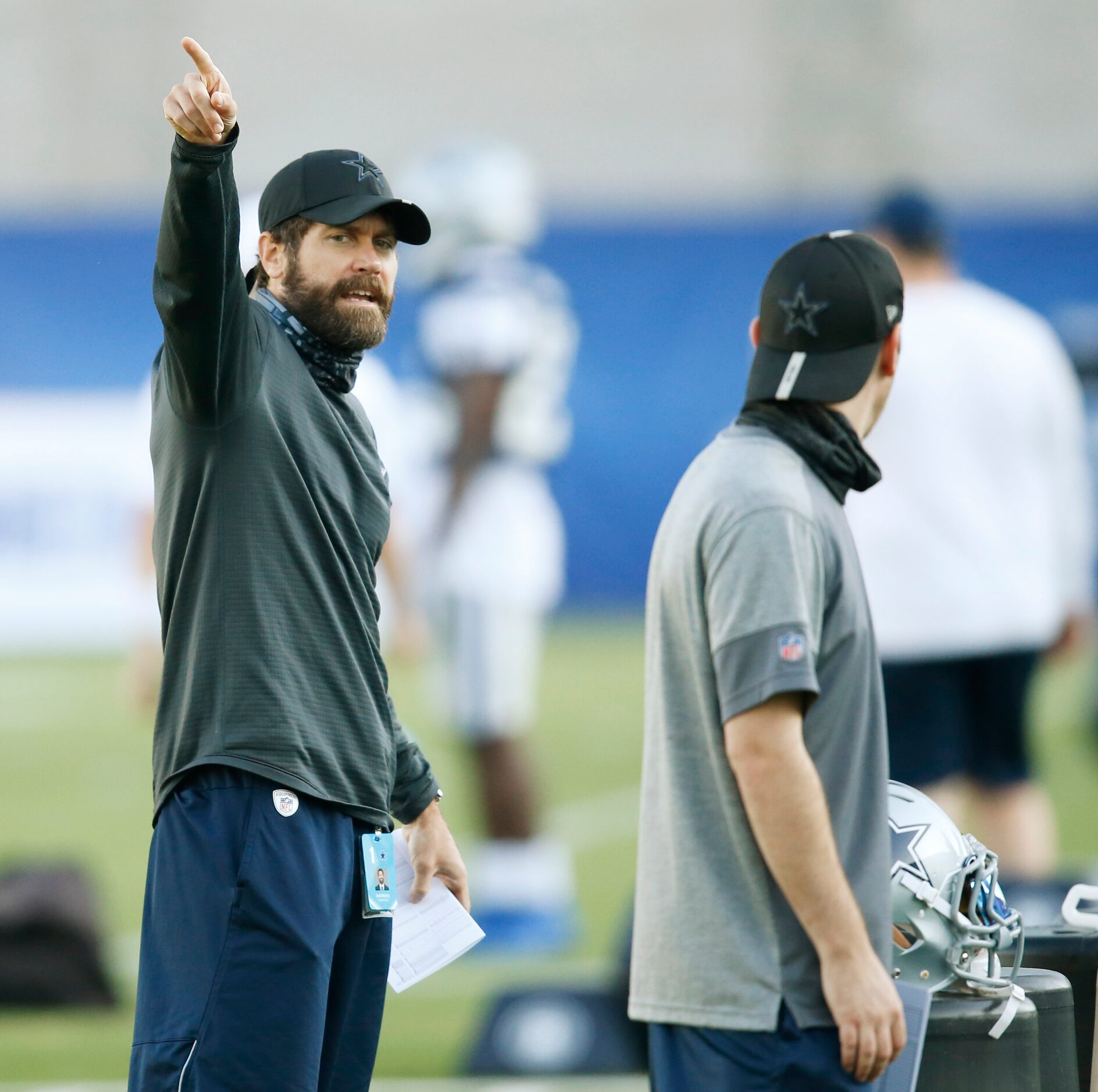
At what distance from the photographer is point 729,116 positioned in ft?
50.3

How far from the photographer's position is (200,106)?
95.5 inches

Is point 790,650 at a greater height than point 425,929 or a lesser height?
greater

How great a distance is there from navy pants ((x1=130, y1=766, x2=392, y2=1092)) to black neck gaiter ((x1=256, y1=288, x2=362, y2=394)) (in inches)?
24.6

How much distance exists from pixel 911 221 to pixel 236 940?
12.7 feet

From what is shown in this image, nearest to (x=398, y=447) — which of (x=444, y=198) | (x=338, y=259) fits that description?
(x=444, y=198)

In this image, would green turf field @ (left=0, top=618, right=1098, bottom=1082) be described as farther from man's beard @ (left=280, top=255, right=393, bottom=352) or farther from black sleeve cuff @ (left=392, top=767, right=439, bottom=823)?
man's beard @ (left=280, top=255, right=393, bottom=352)

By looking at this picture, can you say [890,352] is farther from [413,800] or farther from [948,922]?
[413,800]

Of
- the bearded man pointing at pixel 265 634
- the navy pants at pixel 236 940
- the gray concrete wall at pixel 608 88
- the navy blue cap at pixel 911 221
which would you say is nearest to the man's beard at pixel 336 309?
the bearded man pointing at pixel 265 634

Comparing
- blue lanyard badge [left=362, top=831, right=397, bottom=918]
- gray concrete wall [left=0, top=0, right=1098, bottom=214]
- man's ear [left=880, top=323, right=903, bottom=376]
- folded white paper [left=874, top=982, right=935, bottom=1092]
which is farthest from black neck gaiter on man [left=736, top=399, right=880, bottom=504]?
gray concrete wall [left=0, top=0, right=1098, bottom=214]

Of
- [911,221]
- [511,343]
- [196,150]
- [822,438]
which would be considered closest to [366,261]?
[196,150]

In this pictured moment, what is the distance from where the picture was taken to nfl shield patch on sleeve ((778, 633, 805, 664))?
2.49 metres

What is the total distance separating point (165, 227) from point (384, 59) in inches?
531

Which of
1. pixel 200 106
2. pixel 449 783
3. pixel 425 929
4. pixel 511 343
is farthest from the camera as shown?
pixel 449 783

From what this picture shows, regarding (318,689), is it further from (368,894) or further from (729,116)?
(729,116)
